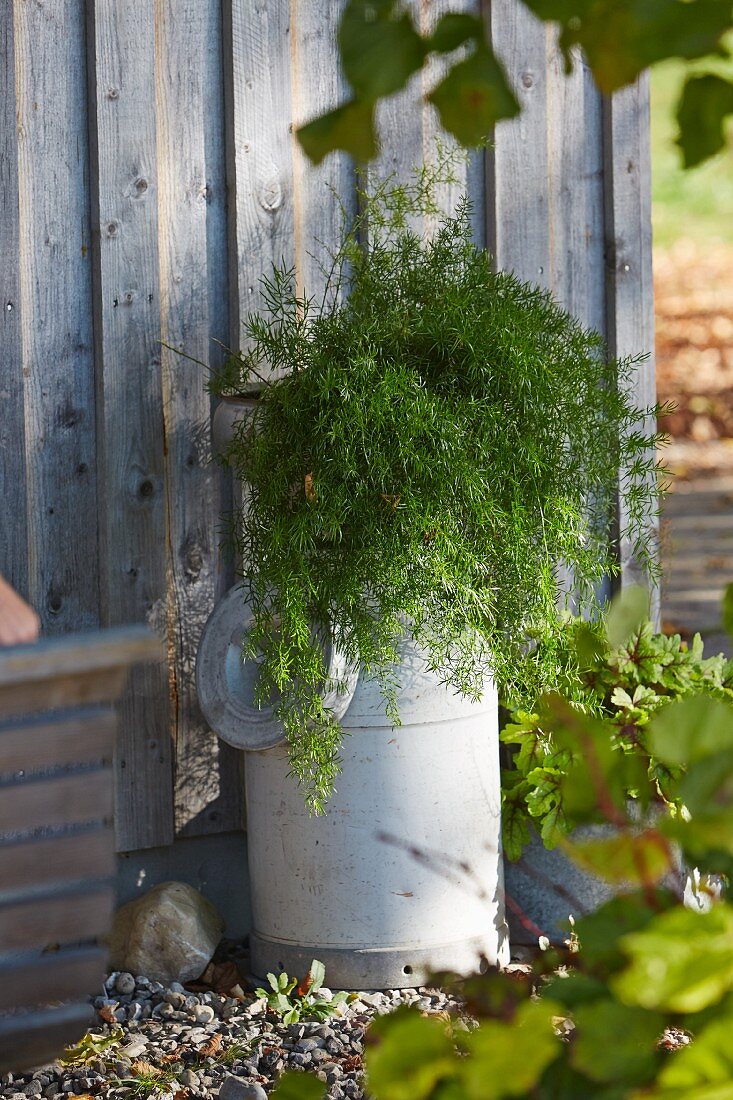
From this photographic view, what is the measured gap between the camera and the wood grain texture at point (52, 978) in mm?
1322

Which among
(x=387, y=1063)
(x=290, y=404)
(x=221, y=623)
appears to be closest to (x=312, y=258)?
(x=290, y=404)

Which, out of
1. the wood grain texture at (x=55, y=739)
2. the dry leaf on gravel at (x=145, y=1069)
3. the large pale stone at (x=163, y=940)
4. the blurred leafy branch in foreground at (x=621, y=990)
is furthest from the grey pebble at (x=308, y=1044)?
the blurred leafy branch in foreground at (x=621, y=990)

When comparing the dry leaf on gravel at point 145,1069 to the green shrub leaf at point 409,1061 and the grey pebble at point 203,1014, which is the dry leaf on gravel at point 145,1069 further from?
the green shrub leaf at point 409,1061

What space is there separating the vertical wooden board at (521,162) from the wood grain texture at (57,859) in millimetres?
2118

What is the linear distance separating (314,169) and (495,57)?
225cm

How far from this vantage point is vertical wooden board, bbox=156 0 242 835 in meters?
2.71

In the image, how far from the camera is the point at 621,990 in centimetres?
59

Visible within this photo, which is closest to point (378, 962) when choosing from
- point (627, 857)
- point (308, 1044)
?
point (308, 1044)

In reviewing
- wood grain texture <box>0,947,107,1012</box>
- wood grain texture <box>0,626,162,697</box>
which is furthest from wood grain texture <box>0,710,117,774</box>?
wood grain texture <box>0,947,107,1012</box>

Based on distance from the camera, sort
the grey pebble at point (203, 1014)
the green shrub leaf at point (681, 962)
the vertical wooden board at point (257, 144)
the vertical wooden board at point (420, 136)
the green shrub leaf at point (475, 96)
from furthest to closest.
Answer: the vertical wooden board at point (420, 136), the vertical wooden board at point (257, 144), the grey pebble at point (203, 1014), the green shrub leaf at point (475, 96), the green shrub leaf at point (681, 962)

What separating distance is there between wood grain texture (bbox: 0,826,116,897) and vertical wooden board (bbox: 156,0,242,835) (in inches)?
57.3

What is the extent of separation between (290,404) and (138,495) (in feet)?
1.75

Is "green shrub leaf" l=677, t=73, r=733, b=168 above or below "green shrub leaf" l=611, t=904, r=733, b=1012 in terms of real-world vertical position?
above

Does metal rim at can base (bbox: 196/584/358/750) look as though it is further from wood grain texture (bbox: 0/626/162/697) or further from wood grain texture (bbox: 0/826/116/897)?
wood grain texture (bbox: 0/626/162/697)
